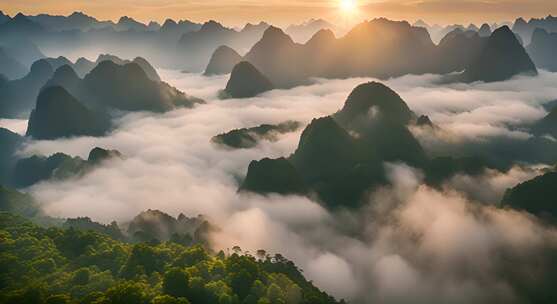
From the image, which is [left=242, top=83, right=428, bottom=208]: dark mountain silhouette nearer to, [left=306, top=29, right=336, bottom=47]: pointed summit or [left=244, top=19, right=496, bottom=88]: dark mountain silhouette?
[left=244, top=19, right=496, bottom=88]: dark mountain silhouette

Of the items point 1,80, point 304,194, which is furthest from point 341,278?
point 1,80


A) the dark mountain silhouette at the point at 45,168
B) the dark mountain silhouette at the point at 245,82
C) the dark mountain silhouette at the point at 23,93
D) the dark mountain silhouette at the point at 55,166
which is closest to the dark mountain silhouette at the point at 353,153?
the dark mountain silhouette at the point at 55,166

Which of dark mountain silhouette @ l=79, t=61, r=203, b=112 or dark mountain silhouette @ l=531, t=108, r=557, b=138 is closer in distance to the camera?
dark mountain silhouette @ l=531, t=108, r=557, b=138

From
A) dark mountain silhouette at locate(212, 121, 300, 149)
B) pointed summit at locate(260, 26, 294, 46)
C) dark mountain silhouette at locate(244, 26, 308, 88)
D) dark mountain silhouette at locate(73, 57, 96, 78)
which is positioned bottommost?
dark mountain silhouette at locate(212, 121, 300, 149)

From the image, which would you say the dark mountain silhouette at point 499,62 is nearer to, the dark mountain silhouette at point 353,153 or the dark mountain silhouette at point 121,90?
the dark mountain silhouette at point 353,153

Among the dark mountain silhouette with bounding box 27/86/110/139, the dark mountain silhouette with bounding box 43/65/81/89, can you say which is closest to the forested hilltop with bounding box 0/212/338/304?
the dark mountain silhouette with bounding box 27/86/110/139

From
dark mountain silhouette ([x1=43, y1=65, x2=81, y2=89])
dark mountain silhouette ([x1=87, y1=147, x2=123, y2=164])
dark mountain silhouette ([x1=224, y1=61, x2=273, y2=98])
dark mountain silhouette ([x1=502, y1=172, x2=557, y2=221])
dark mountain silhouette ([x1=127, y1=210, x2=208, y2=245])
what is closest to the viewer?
dark mountain silhouette ([x1=127, y1=210, x2=208, y2=245])

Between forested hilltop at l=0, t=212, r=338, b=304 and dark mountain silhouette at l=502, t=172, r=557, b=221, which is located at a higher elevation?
dark mountain silhouette at l=502, t=172, r=557, b=221
